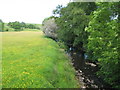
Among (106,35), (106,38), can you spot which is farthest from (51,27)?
(106,38)

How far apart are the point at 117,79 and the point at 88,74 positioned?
22.1 feet

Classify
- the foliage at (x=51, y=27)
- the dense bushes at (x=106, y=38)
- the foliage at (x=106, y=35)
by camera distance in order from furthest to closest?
1. the foliage at (x=51, y=27)
2. the foliage at (x=106, y=35)
3. the dense bushes at (x=106, y=38)

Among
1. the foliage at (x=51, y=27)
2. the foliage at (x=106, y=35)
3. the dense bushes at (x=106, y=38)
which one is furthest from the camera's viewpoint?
the foliage at (x=51, y=27)

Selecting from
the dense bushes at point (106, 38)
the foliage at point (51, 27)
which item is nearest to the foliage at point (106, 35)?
the dense bushes at point (106, 38)

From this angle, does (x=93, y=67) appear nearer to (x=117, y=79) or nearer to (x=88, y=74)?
(x=88, y=74)

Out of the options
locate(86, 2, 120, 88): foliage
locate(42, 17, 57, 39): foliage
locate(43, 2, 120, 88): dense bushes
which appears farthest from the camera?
locate(42, 17, 57, 39): foliage

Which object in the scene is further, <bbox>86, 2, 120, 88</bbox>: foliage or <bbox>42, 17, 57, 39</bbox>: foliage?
<bbox>42, 17, 57, 39</bbox>: foliage

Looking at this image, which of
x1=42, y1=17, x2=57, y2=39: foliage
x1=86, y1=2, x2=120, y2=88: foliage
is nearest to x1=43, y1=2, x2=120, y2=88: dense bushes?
x1=86, y1=2, x2=120, y2=88: foliage

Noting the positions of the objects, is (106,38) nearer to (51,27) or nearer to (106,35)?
(106,35)

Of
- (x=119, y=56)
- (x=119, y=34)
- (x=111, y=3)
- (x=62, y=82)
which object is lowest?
(x=62, y=82)

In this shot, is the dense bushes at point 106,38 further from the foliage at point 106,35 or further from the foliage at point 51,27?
the foliage at point 51,27

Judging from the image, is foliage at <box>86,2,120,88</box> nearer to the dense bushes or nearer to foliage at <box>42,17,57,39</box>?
the dense bushes

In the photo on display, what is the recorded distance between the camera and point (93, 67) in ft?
84.7

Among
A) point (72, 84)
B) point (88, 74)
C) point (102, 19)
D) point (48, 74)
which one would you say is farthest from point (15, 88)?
point (88, 74)
